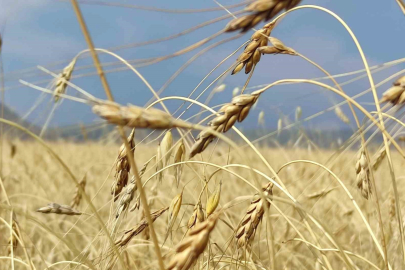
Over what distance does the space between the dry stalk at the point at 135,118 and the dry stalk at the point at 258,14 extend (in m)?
0.10

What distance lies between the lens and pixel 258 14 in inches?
15.9

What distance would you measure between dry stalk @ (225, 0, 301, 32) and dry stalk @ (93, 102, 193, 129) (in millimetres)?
99

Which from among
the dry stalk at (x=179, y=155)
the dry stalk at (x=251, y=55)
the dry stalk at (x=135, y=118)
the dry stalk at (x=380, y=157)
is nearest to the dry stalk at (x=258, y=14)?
the dry stalk at (x=135, y=118)

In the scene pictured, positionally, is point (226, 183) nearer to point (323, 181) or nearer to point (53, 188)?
point (323, 181)

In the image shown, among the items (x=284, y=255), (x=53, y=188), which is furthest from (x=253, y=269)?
(x=53, y=188)

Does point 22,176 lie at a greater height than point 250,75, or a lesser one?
lesser

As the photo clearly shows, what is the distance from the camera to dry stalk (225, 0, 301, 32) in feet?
1.29

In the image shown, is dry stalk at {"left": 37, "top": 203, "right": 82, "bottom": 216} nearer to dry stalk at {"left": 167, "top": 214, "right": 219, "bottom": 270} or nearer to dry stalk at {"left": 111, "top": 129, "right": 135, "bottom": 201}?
dry stalk at {"left": 111, "top": 129, "right": 135, "bottom": 201}

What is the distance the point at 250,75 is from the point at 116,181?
0.29 metres

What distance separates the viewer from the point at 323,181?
244cm

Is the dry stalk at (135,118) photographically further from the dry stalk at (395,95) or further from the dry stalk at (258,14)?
the dry stalk at (395,95)

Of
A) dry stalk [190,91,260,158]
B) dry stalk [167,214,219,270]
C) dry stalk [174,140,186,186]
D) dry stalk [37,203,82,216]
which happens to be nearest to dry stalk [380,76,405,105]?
dry stalk [190,91,260,158]

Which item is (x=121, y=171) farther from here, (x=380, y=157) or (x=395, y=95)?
(x=380, y=157)

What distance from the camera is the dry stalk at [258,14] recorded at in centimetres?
39
